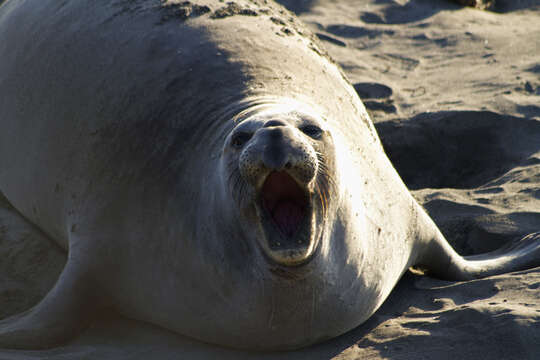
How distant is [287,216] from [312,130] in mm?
414

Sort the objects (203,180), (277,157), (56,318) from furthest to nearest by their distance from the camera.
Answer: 1. (56,318)
2. (203,180)
3. (277,157)

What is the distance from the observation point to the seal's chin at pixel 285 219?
250cm

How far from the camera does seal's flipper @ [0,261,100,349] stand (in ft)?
10.8

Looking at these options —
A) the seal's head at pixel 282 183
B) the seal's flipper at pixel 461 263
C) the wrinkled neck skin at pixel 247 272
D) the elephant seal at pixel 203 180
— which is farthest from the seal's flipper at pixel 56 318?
the seal's flipper at pixel 461 263

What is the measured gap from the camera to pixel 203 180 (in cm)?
309

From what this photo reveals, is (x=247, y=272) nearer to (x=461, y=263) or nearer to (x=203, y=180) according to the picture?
(x=203, y=180)

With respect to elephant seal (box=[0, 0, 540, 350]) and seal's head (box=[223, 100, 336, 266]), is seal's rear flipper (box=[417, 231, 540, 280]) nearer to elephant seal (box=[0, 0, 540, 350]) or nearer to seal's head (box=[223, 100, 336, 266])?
elephant seal (box=[0, 0, 540, 350])

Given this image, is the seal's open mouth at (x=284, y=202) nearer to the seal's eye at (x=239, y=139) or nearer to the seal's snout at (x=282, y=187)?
the seal's snout at (x=282, y=187)

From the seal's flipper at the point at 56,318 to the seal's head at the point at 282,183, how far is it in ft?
3.86

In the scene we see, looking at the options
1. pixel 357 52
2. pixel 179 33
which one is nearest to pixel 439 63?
pixel 357 52

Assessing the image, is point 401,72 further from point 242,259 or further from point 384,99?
point 242,259

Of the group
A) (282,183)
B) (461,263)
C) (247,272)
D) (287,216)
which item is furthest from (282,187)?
(461,263)

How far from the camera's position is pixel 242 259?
2.79 meters

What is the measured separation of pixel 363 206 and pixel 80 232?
58.6 inches
